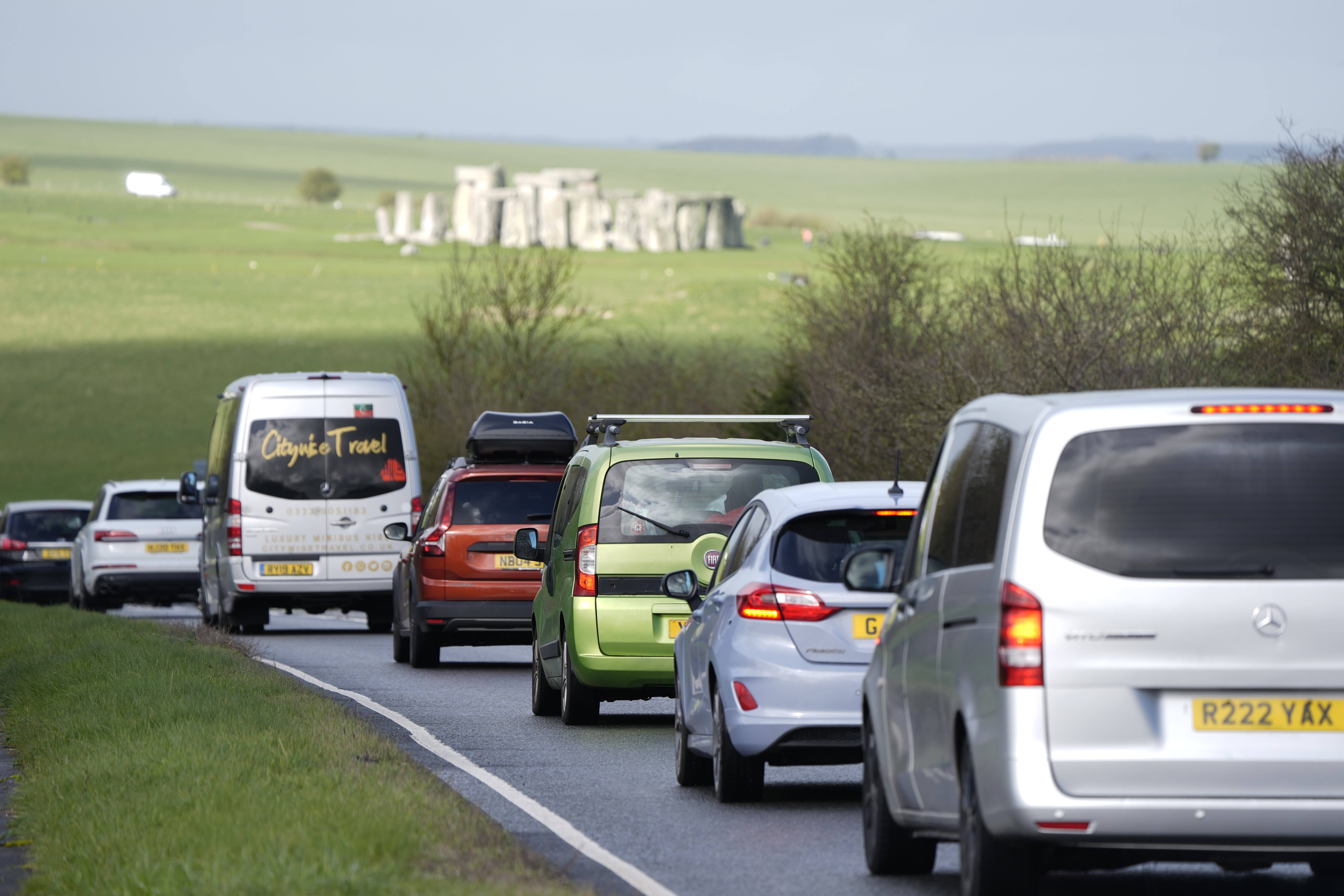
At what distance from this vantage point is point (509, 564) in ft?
63.6

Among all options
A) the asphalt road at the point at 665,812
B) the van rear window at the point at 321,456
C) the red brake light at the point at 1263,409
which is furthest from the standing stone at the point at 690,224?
the red brake light at the point at 1263,409

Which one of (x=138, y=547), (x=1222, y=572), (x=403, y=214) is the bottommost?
(x=138, y=547)

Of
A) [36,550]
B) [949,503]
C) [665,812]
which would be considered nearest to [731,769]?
[665,812]

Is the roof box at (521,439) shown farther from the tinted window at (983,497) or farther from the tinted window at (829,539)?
the tinted window at (983,497)

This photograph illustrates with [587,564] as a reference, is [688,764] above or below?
below

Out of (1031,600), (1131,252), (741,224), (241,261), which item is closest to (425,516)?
(1031,600)

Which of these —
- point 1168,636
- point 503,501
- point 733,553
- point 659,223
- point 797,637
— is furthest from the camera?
point 659,223

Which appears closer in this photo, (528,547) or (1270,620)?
(1270,620)

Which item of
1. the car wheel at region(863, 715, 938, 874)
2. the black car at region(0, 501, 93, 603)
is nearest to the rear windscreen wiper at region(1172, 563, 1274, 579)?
the car wheel at region(863, 715, 938, 874)

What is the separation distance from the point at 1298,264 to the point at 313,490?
13.0 metres

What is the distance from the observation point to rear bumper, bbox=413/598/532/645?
19.2 m

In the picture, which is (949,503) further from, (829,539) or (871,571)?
(829,539)

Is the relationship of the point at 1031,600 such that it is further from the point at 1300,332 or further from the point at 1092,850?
the point at 1300,332

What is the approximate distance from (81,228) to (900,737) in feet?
507
